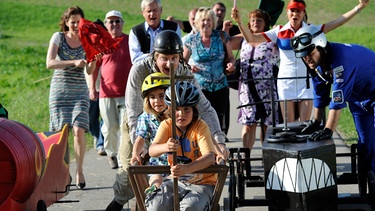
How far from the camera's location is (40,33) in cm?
5534

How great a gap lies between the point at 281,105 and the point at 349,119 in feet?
17.8

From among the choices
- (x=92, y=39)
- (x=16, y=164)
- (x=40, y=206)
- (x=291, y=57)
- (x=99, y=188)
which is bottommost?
(x=99, y=188)

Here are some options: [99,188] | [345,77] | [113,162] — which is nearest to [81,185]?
[99,188]

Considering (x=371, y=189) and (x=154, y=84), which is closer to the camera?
(x=154, y=84)

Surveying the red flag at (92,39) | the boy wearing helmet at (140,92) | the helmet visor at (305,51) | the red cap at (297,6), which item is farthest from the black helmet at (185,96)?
the red cap at (297,6)

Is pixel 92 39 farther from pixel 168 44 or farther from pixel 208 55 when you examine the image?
pixel 168 44

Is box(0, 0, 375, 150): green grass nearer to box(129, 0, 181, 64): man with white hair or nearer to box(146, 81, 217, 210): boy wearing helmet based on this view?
box(129, 0, 181, 64): man with white hair

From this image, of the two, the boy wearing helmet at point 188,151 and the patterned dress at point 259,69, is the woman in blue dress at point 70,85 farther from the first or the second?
the boy wearing helmet at point 188,151

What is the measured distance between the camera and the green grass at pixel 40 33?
17.0 meters

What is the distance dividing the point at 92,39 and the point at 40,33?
45.7 m

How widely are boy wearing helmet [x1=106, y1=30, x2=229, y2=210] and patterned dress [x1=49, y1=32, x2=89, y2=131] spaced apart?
1909mm

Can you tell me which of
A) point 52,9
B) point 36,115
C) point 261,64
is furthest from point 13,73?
point 52,9

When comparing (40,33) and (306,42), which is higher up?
(40,33)

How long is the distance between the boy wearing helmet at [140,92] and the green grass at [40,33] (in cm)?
340
